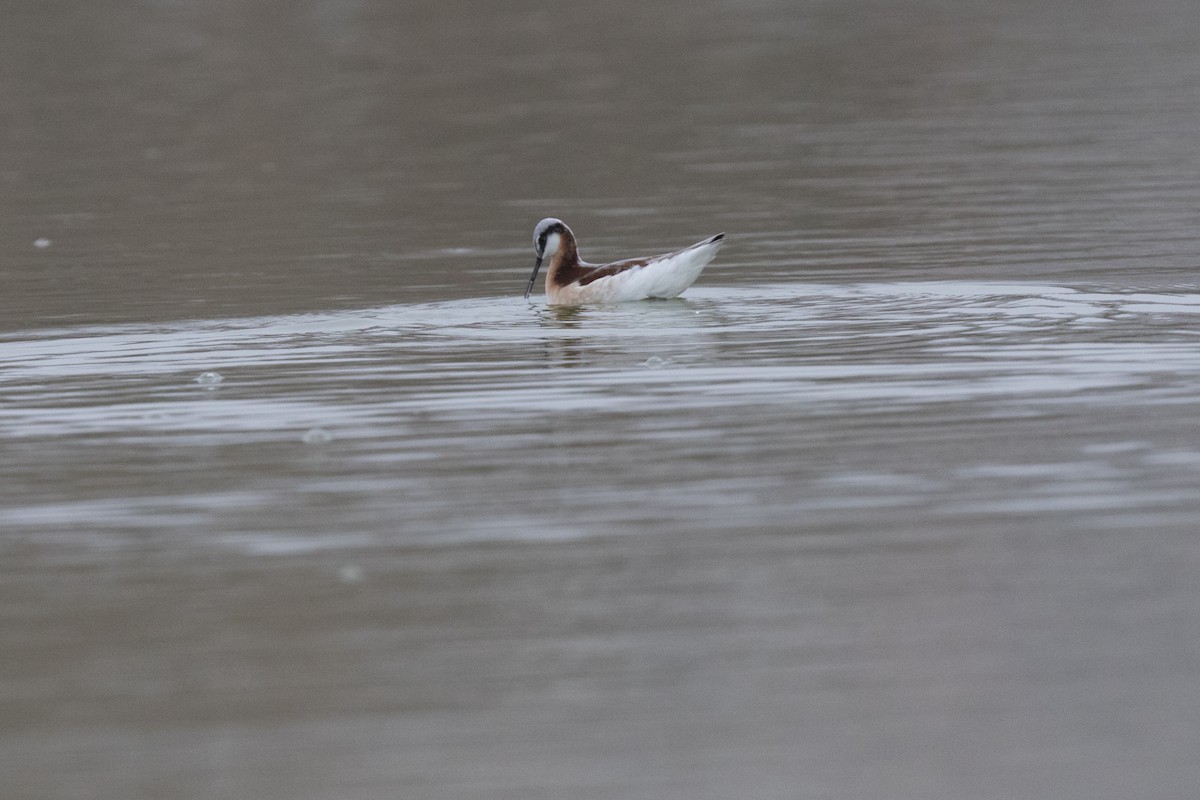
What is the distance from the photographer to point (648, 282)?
1458cm

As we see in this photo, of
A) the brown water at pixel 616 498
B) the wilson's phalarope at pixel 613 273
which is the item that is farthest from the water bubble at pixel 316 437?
the wilson's phalarope at pixel 613 273

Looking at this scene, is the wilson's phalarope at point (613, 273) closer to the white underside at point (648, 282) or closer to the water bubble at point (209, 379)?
the white underside at point (648, 282)

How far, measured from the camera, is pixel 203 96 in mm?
33594

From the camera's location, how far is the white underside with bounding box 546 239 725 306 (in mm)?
14227

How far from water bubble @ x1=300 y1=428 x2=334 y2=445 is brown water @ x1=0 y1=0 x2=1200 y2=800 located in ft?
0.13

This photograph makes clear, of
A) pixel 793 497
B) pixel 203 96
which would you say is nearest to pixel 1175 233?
pixel 793 497

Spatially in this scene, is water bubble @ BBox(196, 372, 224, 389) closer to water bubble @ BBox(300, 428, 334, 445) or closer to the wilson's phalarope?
water bubble @ BBox(300, 428, 334, 445)

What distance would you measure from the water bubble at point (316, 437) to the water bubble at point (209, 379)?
1.68 m

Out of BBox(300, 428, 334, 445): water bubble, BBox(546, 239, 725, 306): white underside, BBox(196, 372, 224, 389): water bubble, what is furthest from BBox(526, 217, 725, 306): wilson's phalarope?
BBox(300, 428, 334, 445): water bubble

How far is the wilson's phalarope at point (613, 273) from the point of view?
46.8 feet

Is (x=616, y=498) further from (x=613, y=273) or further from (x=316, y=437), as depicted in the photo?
(x=613, y=273)

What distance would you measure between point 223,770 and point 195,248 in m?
13.9

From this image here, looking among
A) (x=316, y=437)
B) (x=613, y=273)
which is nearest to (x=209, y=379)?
(x=316, y=437)

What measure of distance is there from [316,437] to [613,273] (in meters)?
4.83
